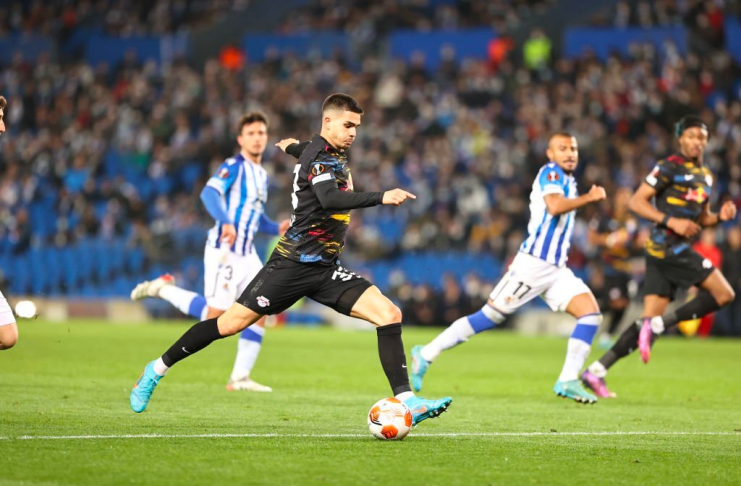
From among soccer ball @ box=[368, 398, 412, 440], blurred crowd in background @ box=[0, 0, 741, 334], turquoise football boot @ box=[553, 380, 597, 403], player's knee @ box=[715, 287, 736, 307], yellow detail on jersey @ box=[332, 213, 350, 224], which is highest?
blurred crowd in background @ box=[0, 0, 741, 334]

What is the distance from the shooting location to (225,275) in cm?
1136

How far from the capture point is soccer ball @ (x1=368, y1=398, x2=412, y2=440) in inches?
290

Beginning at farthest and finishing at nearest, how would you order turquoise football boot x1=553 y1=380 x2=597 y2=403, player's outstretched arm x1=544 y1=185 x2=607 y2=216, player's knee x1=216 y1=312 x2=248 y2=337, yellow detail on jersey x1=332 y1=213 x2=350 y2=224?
turquoise football boot x1=553 y1=380 x2=597 y2=403 → player's outstretched arm x1=544 y1=185 x2=607 y2=216 → player's knee x1=216 y1=312 x2=248 y2=337 → yellow detail on jersey x1=332 y1=213 x2=350 y2=224

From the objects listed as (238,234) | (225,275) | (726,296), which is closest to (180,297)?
(225,275)

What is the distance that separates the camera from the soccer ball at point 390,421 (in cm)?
736

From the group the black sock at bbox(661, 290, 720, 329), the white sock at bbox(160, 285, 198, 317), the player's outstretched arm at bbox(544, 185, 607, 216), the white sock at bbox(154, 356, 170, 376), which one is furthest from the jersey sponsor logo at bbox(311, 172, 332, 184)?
the black sock at bbox(661, 290, 720, 329)

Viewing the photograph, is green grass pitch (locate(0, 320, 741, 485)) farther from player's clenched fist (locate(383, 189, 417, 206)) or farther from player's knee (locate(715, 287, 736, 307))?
player's clenched fist (locate(383, 189, 417, 206))

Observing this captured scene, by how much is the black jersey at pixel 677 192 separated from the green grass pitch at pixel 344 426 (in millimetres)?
1531

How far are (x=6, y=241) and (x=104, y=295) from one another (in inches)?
125

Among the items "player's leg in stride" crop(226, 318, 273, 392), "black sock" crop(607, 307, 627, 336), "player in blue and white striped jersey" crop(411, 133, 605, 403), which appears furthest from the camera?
"black sock" crop(607, 307, 627, 336)

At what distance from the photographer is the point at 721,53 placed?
26.7 metres

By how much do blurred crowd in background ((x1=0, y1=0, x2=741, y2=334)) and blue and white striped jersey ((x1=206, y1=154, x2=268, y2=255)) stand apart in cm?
948

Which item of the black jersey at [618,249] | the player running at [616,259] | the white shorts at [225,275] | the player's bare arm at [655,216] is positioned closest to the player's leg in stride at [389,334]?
the white shorts at [225,275]

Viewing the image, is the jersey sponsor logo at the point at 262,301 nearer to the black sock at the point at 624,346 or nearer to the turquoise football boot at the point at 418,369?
the turquoise football boot at the point at 418,369
